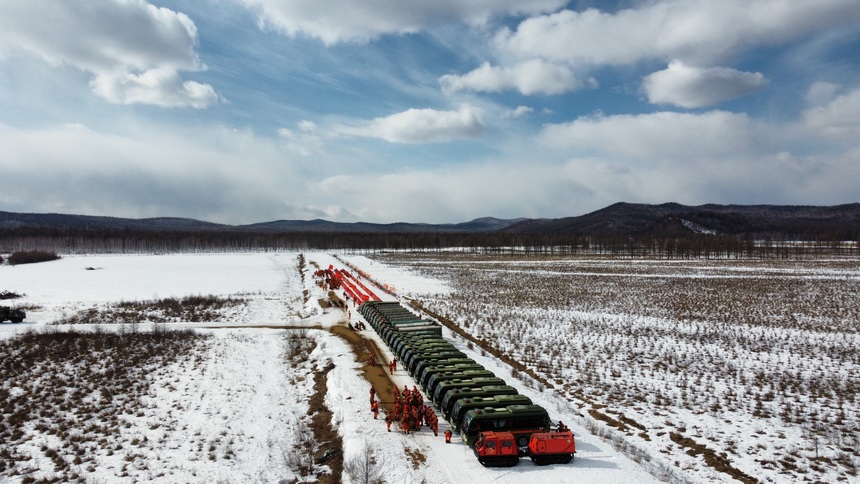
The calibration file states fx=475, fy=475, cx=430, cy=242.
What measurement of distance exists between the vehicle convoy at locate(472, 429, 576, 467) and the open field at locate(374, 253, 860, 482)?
3398mm

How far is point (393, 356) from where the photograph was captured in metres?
28.1

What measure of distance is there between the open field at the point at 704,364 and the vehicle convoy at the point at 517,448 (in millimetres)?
3398

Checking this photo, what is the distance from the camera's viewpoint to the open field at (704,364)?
52.7 feet

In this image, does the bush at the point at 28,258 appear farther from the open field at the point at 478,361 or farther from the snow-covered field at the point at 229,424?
the snow-covered field at the point at 229,424

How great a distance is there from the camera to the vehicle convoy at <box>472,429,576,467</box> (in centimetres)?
1408

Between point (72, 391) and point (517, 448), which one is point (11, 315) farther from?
point (517, 448)

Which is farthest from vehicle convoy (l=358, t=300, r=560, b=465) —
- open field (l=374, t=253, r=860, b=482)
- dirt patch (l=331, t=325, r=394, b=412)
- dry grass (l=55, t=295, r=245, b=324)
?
dry grass (l=55, t=295, r=245, b=324)

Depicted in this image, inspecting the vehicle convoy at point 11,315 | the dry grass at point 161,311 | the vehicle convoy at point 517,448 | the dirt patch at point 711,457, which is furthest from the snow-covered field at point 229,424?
the dry grass at point 161,311

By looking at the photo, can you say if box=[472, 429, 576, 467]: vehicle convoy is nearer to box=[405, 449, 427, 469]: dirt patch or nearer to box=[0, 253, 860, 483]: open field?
box=[0, 253, 860, 483]: open field

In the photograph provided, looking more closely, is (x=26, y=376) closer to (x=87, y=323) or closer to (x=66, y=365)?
(x=66, y=365)

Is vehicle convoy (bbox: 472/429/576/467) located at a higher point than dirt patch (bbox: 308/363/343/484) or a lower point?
higher

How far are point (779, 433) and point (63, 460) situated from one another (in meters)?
24.8

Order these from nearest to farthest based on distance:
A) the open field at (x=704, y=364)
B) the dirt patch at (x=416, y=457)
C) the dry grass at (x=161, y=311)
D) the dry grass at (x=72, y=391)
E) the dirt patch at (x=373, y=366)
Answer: the dirt patch at (x=416, y=457), the open field at (x=704, y=364), the dry grass at (x=72, y=391), the dirt patch at (x=373, y=366), the dry grass at (x=161, y=311)

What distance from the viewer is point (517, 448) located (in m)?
14.5
